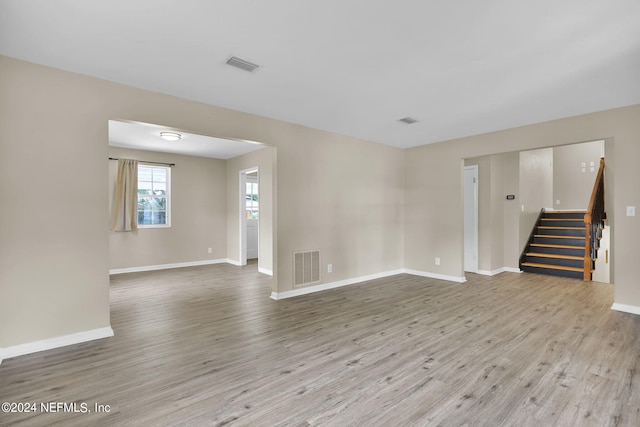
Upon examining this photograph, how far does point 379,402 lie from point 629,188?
4.07 meters

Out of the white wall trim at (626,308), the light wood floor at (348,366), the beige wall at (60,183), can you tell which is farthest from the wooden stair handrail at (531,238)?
the beige wall at (60,183)

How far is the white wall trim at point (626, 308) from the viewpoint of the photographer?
363cm

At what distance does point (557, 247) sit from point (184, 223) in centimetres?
820

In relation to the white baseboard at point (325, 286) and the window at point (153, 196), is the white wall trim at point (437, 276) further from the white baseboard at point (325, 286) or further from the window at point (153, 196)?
the window at point (153, 196)

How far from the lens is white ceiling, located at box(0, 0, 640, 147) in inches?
76.9

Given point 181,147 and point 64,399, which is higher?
point 181,147

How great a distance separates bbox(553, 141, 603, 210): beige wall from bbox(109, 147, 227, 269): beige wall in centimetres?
935

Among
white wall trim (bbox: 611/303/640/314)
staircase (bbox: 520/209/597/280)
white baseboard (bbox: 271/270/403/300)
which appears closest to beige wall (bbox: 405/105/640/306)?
white wall trim (bbox: 611/303/640/314)

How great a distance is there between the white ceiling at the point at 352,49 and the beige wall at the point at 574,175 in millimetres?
6098

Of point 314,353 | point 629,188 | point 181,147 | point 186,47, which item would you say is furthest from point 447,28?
point 181,147

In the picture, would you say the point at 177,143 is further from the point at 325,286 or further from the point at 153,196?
the point at 325,286

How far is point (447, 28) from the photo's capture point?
7.00 ft

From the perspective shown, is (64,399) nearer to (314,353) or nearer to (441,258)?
(314,353)

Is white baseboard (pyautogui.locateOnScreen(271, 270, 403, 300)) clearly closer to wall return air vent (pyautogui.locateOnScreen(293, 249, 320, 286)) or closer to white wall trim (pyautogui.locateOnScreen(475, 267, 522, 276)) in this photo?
wall return air vent (pyautogui.locateOnScreen(293, 249, 320, 286))
